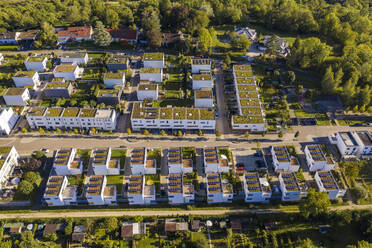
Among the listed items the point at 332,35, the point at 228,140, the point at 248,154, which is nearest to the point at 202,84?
the point at 228,140

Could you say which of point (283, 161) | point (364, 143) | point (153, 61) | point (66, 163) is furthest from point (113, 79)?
point (364, 143)

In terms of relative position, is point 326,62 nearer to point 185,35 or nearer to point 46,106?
point 185,35

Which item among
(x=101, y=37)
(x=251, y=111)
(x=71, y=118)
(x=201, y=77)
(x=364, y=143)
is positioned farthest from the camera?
(x=101, y=37)

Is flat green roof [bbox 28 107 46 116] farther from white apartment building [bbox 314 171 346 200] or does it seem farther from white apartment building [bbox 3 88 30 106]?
white apartment building [bbox 314 171 346 200]

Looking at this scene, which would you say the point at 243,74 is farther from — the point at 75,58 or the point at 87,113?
the point at 75,58

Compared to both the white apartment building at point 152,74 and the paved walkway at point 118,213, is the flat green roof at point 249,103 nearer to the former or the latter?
the white apartment building at point 152,74

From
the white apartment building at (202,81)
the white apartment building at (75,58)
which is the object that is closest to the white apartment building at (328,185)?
the white apartment building at (202,81)

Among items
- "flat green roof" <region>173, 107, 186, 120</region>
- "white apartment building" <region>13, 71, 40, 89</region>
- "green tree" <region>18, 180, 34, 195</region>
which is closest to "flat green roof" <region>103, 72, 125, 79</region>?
"white apartment building" <region>13, 71, 40, 89</region>
